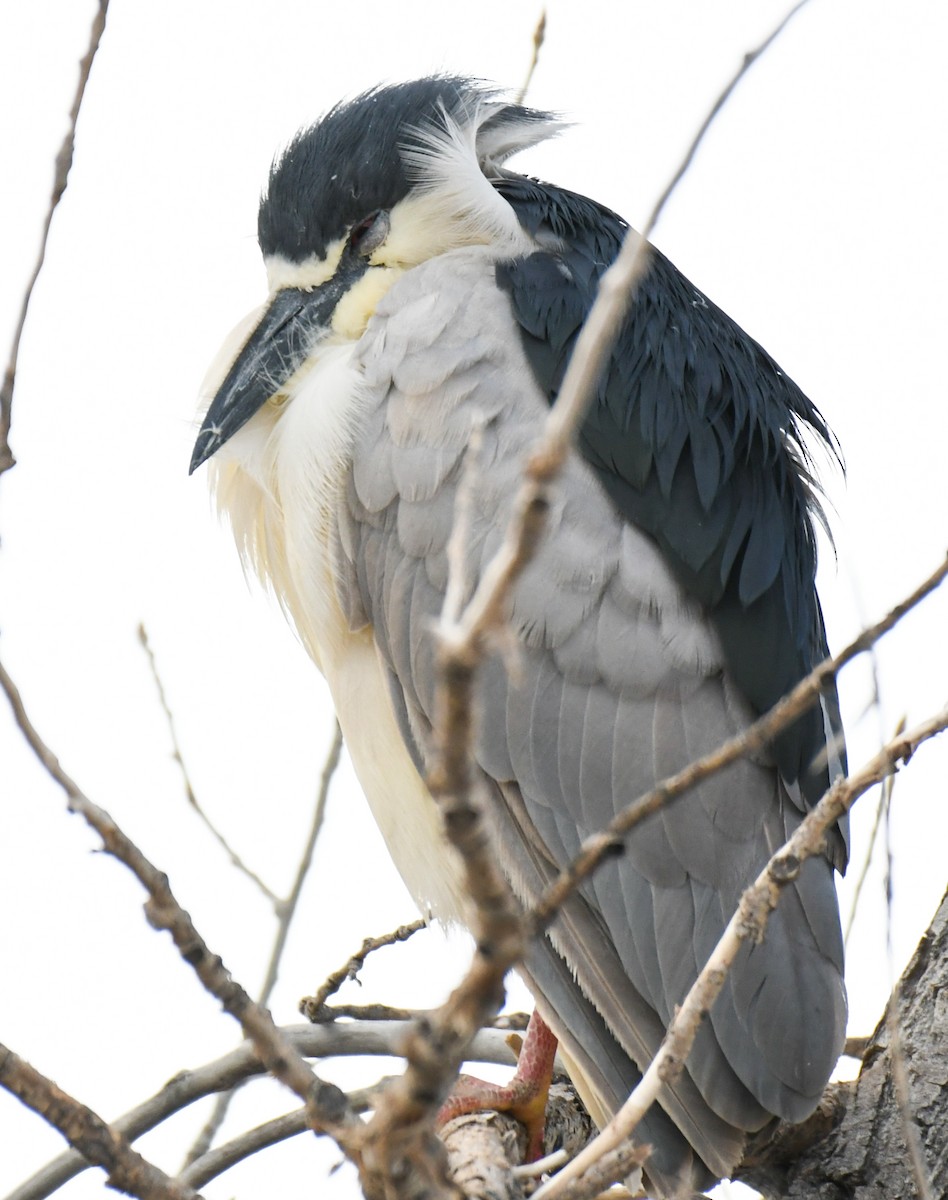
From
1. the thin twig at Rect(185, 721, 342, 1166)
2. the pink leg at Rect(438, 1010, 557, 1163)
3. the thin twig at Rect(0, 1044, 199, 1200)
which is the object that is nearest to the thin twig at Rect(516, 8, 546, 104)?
the thin twig at Rect(185, 721, 342, 1166)

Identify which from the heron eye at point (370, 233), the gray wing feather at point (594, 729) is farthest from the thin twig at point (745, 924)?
the heron eye at point (370, 233)

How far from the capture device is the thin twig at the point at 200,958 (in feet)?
3.41

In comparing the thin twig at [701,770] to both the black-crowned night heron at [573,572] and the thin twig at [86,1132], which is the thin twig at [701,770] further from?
the black-crowned night heron at [573,572]

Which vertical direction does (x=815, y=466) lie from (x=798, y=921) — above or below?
above

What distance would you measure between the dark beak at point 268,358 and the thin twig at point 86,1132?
5.90ft

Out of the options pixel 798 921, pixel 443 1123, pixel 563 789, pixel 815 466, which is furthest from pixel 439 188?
pixel 443 1123

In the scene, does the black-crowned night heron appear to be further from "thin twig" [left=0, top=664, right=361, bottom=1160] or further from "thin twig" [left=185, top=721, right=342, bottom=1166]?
"thin twig" [left=0, top=664, right=361, bottom=1160]

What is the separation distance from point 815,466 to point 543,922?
2.28 meters

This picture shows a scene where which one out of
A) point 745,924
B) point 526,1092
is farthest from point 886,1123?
point 745,924

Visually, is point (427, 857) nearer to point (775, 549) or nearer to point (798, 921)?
point (798, 921)

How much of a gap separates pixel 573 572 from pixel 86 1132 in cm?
155

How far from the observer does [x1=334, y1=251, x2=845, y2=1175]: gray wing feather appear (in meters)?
2.40

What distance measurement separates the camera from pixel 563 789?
2.55 meters

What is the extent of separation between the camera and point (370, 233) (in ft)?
9.74
